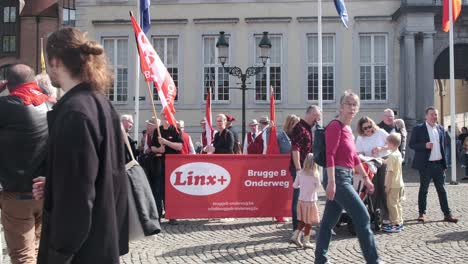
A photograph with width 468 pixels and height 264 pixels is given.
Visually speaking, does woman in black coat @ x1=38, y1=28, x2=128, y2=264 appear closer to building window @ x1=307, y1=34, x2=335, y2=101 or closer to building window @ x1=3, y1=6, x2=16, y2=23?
building window @ x1=307, y1=34, x2=335, y2=101

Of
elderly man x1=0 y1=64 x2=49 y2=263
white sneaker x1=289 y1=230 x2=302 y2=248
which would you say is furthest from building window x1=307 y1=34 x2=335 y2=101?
elderly man x1=0 y1=64 x2=49 y2=263

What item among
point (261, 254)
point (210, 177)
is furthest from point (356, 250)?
point (210, 177)

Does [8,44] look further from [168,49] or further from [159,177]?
[159,177]

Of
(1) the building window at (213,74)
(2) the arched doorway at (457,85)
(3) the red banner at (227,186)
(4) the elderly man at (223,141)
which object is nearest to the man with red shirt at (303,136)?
(3) the red banner at (227,186)

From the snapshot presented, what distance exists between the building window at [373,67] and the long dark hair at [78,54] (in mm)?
25408

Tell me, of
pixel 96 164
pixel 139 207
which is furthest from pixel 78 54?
pixel 139 207

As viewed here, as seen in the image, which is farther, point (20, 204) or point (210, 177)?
point (210, 177)

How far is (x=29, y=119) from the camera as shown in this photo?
4.96 meters

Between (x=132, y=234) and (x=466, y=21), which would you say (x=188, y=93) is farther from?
(x=132, y=234)

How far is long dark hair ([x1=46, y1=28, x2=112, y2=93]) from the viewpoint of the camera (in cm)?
304

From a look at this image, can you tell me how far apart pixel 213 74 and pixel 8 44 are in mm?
28622

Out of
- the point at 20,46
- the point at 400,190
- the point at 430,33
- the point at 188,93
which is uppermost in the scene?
the point at 20,46

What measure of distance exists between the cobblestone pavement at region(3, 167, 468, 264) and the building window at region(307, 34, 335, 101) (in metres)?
17.6

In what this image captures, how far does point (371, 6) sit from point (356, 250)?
21274 mm
